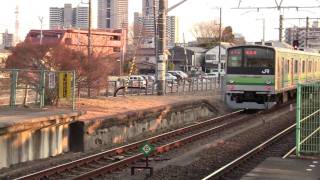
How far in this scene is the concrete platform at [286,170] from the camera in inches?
415

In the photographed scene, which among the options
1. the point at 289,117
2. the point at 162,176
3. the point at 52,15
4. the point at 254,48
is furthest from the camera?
the point at 52,15

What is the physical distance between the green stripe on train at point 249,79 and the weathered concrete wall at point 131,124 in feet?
6.42

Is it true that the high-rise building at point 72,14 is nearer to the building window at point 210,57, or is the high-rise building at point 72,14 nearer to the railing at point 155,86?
the building window at point 210,57

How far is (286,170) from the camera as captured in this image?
11203 millimetres

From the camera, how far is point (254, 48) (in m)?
28.2

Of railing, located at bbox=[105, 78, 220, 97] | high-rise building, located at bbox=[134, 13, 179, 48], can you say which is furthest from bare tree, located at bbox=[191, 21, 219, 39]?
railing, located at bbox=[105, 78, 220, 97]

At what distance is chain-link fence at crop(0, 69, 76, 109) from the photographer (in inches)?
726

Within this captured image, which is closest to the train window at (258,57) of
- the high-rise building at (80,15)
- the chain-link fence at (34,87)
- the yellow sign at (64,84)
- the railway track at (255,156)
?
the railway track at (255,156)

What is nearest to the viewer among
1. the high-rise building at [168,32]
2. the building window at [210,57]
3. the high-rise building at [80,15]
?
the high-rise building at [80,15]

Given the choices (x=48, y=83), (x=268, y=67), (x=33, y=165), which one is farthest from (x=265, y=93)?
(x=33, y=165)

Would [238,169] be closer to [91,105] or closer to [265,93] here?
[91,105]

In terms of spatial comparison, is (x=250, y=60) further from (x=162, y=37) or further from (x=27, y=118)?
(x=27, y=118)

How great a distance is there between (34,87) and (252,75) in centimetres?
1248

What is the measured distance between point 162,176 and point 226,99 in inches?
704
